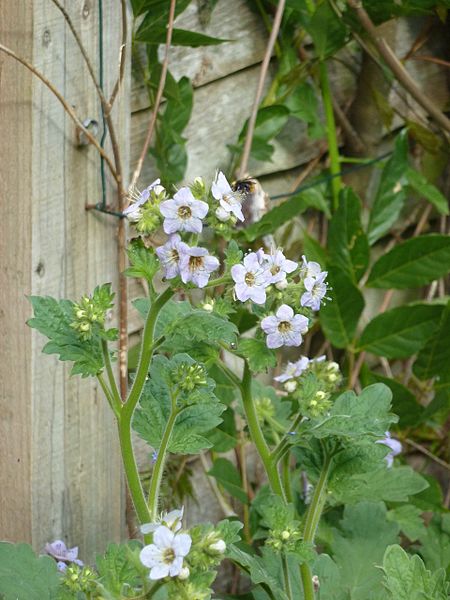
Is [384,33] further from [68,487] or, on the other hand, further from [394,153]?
[68,487]

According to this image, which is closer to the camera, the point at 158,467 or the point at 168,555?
the point at 168,555

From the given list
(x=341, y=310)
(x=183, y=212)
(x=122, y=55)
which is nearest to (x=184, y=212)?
(x=183, y=212)

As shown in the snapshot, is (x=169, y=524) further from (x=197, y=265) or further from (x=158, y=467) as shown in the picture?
(x=197, y=265)

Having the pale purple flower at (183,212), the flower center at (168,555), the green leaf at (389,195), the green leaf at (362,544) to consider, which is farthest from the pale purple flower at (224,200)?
the green leaf at (389,195)

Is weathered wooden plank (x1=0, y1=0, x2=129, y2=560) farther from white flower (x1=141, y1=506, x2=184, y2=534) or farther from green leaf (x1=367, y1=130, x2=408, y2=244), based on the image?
green leaf (x1=367, y1=130, x2=408, y2=244)

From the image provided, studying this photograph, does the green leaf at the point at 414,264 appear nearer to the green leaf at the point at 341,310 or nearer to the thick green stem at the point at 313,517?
the green leaf at the point at 341,310

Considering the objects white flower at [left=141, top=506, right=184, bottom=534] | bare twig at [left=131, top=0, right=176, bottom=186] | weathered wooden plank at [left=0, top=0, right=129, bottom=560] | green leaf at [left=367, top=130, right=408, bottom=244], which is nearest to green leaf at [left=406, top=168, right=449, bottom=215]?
green leaf at [left=367, top=130, right=408, bottom=244]
